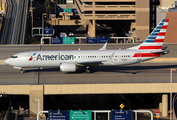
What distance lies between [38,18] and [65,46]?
90.5 m

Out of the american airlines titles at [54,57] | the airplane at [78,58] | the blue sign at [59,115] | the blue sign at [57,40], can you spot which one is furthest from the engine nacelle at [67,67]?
the blue sign at [57,40]

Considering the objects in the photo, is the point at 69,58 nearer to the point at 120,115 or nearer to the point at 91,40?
the point at 120,115

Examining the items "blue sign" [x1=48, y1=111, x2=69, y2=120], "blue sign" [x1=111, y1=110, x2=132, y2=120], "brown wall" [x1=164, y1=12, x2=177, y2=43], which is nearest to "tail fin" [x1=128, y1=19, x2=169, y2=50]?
"blue sign" [x1=111, y1=110, x2=132, y2=120]

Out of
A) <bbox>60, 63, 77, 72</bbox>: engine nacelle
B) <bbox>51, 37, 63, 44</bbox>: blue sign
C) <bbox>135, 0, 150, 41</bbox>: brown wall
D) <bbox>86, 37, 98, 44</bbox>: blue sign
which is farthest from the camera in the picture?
<bbox>135, 0, 150, 41</bbox>: brown wall

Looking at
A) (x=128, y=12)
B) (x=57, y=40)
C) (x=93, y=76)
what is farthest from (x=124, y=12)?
(x=93, y=76)

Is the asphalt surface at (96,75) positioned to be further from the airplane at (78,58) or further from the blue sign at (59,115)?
the blue sign at (59,115)

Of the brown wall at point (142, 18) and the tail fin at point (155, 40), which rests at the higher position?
the brown wall at point (142, 18)

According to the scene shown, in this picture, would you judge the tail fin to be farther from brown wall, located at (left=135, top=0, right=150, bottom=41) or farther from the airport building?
brown wall, located at (left=135, top=0, right=150, bottom=41)

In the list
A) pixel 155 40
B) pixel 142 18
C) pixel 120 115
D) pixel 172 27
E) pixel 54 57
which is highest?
pixel 142 18

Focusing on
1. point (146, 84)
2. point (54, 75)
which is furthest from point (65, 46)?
point (146, 84)

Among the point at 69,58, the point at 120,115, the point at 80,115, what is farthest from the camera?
the point at 69,58

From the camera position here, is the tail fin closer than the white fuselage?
No

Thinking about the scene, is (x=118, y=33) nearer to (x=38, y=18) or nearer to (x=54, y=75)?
(x=38, y=18)

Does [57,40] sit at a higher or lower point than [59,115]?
higher
